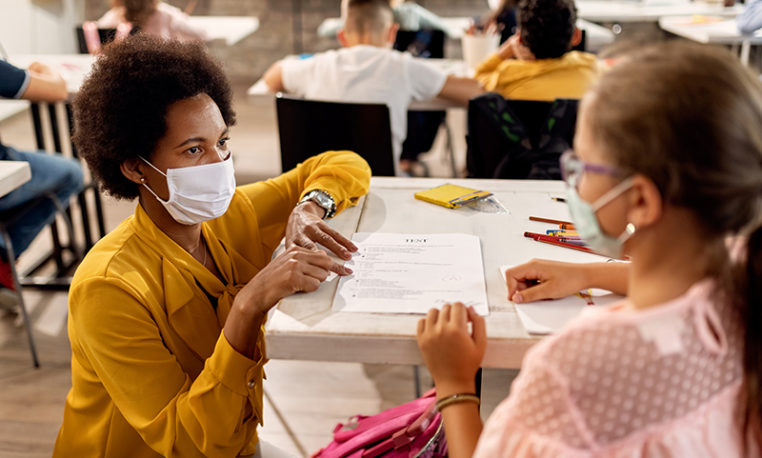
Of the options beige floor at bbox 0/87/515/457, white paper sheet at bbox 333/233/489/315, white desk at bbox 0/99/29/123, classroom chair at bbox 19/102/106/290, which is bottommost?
beige floor at bbox 0/87/515/457

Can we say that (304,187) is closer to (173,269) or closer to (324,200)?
(324,200)

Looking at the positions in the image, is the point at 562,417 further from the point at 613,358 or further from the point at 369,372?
the point at 369,372

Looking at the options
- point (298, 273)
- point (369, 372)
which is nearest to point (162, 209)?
point (298, 273)

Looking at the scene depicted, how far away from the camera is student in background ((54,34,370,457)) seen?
3.41 ft

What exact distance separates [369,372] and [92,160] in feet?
4.42

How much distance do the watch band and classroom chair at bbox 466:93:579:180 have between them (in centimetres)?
95

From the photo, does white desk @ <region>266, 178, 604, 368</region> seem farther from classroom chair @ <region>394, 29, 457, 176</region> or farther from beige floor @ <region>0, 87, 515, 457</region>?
classroom chair @ <region>394, 29, 457, 176</region>

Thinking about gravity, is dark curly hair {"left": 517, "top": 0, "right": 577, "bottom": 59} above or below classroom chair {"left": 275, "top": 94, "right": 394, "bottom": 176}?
above

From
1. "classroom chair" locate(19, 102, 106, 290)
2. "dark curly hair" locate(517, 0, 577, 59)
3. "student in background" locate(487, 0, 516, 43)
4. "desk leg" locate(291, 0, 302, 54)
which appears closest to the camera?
"dark curly hair" locate(517, 0, 577, 59)

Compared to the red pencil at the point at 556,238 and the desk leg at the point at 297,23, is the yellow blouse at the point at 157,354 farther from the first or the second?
the desk leg at the point at 297,23

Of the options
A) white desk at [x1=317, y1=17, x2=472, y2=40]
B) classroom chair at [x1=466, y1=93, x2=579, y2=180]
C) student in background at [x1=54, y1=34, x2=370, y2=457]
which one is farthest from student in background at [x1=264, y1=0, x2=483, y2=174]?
white desk at [x1=317, y1=17, x2=472, y2=40]

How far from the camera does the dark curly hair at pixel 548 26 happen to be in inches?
96.3

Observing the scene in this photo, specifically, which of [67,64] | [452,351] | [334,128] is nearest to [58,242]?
[67,64]

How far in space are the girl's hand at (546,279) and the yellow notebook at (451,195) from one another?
1.16 ft
